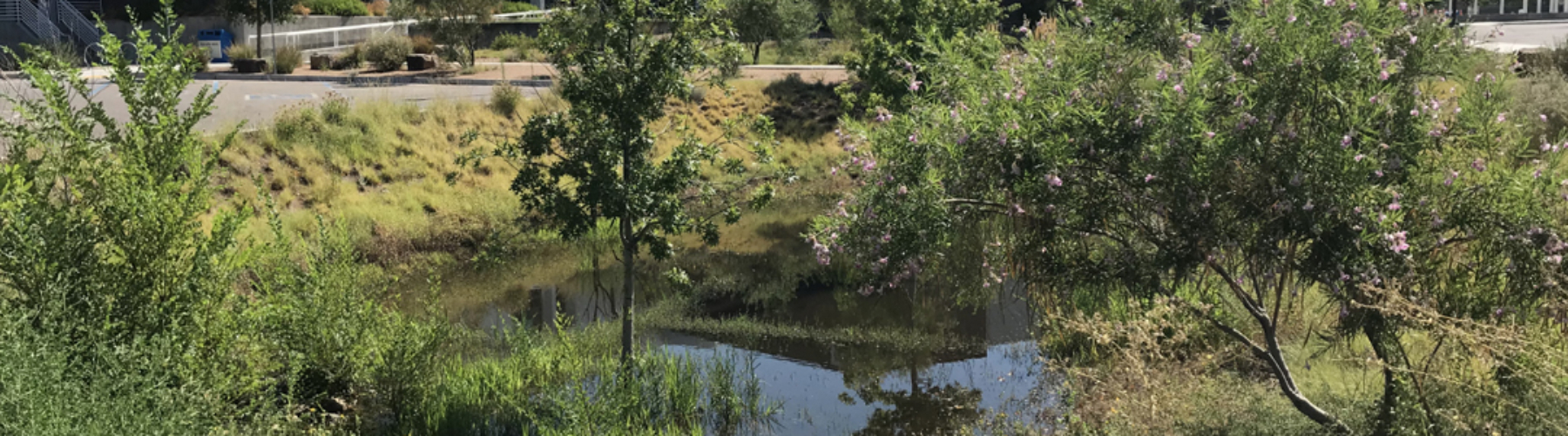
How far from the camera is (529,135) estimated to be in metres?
8.87

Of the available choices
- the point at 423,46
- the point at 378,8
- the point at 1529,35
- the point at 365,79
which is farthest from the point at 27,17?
the point at 1529,35

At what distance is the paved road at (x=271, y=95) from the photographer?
795 inches

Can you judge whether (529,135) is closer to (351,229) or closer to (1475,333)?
(1475,333)

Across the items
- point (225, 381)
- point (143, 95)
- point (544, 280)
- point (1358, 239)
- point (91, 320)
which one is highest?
point (143, 95)

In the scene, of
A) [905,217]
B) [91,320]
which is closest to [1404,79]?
[905,217]

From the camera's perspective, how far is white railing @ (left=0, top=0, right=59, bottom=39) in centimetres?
3541

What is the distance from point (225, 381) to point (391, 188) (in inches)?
476

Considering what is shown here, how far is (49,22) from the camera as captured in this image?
117 feet

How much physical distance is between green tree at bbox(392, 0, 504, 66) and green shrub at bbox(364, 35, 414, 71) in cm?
106

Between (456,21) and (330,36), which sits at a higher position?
(456,21)

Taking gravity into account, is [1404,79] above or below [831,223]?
above

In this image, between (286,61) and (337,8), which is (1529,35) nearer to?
(286,61)

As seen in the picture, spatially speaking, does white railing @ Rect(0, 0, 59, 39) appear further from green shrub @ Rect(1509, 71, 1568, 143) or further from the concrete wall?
green shrub @ Rect(1509, 71, 1568, 143)

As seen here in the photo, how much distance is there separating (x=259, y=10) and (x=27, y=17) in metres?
8.05
